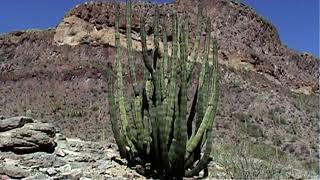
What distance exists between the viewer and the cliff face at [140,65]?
1289 inches

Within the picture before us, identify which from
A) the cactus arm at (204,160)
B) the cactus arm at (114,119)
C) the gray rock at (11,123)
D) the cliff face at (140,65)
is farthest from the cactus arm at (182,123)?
the cliff face at (140,65)

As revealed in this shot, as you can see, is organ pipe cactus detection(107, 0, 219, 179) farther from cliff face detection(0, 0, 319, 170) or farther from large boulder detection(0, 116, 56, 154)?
cliff face detection(0, 0, 319, 170)

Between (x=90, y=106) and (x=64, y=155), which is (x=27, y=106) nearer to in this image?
(x=90, y=106)

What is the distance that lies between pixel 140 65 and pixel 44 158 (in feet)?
99.8

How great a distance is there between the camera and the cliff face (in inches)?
1289

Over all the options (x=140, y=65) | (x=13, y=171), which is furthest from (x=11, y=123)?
(x=140, y=65)

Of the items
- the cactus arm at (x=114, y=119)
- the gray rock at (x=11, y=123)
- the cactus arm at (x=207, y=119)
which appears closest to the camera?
the cactus arm at (x=207, y=119)

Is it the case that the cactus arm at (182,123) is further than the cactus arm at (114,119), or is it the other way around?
the cactus arm at (114,119)

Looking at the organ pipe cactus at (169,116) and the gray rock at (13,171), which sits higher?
the organ pipe cactus at (169,116)

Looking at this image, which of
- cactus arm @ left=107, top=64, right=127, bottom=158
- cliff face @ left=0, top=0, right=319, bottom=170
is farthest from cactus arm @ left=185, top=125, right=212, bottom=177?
cliff face @ left=0, top=0, right=319, bottom=170

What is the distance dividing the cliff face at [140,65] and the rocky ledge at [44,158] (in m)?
18.4

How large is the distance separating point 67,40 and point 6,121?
35094mm

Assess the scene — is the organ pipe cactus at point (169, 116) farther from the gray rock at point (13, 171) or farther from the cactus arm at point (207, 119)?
the gray rock at point (13, 171)

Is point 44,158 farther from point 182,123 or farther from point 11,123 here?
point 182,123
